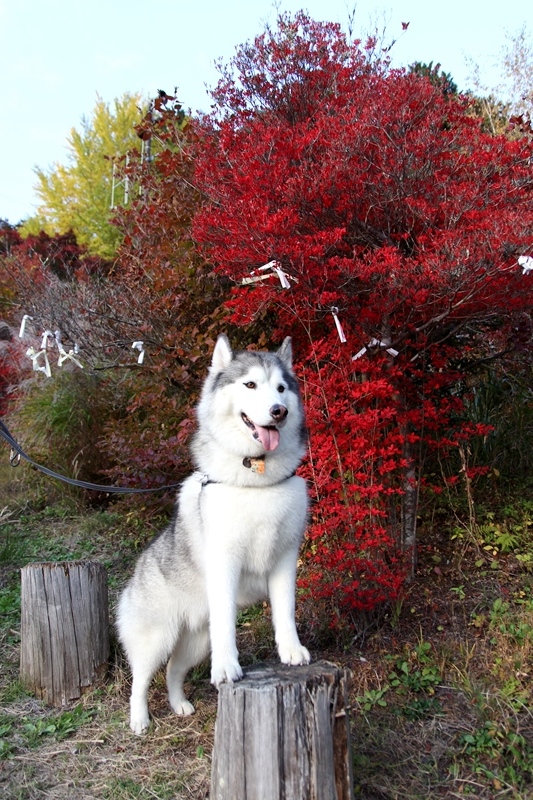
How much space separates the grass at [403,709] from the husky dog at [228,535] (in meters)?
0.32

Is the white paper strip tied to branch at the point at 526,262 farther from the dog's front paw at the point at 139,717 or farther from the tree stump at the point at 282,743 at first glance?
the dog's front paw at the point at 139,717

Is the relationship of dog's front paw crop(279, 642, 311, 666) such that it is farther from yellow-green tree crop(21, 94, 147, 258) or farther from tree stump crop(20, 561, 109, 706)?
yellow-green tree crop(21, 94, 147, 258)

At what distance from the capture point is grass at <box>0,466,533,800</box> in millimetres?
2781

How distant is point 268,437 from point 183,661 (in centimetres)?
148

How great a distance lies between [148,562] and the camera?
3514 millimetres

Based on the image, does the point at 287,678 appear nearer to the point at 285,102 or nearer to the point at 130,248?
the point at 285,102

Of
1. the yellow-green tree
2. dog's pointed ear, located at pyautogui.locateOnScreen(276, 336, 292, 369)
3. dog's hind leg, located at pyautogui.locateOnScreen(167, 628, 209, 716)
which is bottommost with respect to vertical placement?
dog's hind leg, located at pyautogui.locateOnScreen(167, 628, 209, 716)

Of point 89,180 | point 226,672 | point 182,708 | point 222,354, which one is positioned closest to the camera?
point 226,672

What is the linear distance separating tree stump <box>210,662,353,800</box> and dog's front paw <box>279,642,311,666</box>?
0.31 meters

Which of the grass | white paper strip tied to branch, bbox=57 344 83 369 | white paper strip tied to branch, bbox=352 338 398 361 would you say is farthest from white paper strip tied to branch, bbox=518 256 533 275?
white paper strip tied to branch, bbox=57 344 83 369

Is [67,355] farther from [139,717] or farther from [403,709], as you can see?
[403,709]

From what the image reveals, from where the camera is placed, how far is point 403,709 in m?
3.21

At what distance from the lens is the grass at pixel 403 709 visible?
2.78 metres

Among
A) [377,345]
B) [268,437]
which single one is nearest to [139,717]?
[268,437]
